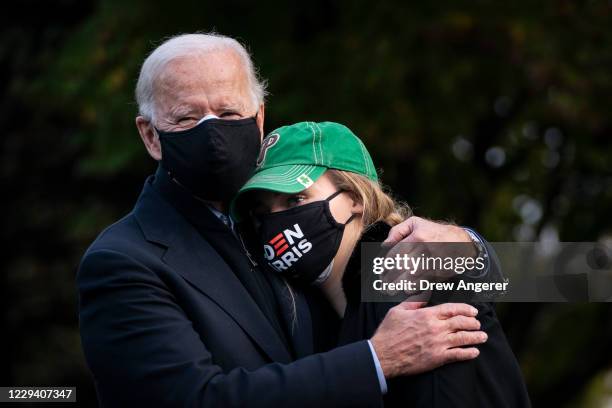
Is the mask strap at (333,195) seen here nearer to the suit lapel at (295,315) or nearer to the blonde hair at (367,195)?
the blonde hair at (367,195)

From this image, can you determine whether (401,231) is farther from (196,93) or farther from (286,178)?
(196,93)

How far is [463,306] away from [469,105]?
6.55 meters

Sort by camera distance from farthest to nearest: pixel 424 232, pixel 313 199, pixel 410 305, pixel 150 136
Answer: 1. pixel 150 136
2. pixel 313 199
3. pixel 424 232
4. pixel 410 305

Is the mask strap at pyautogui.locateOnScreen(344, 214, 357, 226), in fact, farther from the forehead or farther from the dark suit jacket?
the forehead

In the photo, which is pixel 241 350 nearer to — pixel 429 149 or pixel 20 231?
pixel 429 149

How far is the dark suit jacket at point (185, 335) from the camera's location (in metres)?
3.06

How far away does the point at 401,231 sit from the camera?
344 centimetres

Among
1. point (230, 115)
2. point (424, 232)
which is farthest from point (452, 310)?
point (230, 115)

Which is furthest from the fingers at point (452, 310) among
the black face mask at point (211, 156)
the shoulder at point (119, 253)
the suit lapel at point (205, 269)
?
the shoulder at point (119, 253)

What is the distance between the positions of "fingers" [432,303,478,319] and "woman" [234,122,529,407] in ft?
0.33

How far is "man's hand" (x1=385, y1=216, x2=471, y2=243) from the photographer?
3370 mm

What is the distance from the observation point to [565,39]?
28.3 ft

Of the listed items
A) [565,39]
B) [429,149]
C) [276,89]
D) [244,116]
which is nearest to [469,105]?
[429,149]

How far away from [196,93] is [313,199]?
578mm
